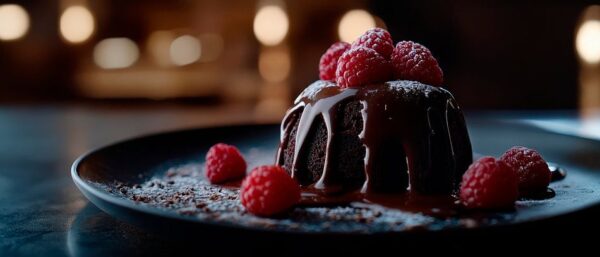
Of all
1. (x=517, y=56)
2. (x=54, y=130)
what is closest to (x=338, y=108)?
(x=54, y=130)

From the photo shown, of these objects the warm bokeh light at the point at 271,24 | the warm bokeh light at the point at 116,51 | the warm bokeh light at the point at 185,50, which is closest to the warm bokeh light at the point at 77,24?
the warm bokeh light at the point at 116,51

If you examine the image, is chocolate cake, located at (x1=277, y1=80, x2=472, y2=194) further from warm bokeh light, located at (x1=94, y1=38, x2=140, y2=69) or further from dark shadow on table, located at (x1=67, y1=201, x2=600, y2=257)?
warm bokeh light, located at (x1=94, y1=38, x2=140, y2=69)

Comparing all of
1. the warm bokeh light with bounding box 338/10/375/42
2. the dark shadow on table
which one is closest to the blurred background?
the warm bokeh light with bounding box 338/10/375/42

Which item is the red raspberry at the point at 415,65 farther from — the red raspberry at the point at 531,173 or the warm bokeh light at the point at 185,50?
the warm bokeh light at the point at 185,50

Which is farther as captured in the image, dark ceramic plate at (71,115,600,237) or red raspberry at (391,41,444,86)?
red raspberry at (391,41,444,86)

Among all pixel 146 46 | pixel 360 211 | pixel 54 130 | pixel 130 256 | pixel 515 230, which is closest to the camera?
pixel 515 230

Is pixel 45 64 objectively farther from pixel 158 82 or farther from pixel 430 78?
pixel 430 78

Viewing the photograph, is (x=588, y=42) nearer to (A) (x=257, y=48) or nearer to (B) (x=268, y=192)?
(A) (x=257, y=48)
